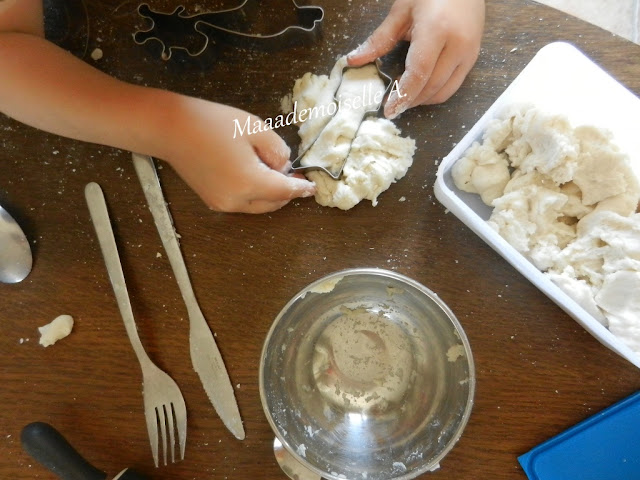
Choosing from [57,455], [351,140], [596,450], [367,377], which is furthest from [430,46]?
[57,455]

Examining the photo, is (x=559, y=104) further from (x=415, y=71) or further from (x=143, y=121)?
(x=143, y=121)

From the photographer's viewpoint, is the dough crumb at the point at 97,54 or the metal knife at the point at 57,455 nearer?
the metal knife at the point at 57,455

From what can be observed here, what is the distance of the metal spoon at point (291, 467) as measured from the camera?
586 mm

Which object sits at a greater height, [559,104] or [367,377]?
[559,104]

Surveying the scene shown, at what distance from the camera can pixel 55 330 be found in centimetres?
62

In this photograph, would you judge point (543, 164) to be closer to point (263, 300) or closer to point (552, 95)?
point (552, 95)

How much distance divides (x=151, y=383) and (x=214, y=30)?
0.45 meters

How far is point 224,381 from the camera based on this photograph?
0.60 meters

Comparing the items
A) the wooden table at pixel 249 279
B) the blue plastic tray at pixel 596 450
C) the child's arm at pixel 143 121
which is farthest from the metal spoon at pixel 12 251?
the blue plastic tray at pixel 596 450

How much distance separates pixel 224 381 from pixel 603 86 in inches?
22.5

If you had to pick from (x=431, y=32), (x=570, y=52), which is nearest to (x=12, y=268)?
(x=431, y=32)

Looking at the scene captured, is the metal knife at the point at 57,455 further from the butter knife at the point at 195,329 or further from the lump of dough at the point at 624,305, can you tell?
the lump of dough at the point at 624,305

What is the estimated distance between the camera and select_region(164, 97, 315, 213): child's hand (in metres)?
0.60

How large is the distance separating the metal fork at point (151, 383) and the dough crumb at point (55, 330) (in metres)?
0.07
